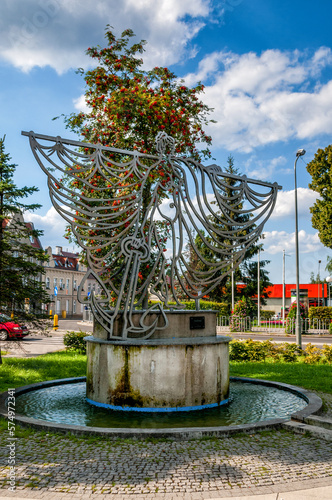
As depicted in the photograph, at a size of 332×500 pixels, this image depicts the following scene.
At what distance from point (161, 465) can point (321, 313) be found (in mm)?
30450

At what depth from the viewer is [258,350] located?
1611 centimetres

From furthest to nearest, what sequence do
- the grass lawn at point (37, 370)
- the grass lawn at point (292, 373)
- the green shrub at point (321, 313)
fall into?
the green shrub at point (321, 313), the grass lawn at point (37, 370), the grass lawn at point (292, 373)

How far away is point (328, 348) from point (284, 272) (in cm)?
2430

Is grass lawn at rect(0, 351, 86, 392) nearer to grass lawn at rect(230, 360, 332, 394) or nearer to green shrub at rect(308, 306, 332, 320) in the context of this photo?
grass lawn at rect(230, 360, 332, 394)

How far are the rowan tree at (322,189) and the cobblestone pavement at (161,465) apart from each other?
102ft

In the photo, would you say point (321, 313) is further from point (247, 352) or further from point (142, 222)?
point (142, 222)

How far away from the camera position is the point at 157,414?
778 centimetres

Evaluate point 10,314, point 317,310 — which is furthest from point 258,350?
point 317,310

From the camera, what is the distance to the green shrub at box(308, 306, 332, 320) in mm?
33072

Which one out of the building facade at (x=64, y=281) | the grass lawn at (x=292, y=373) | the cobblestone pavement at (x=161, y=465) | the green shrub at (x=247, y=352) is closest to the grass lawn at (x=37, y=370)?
the grass lawn at (x=292, y=373)

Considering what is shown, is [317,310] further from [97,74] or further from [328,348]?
[97,74]

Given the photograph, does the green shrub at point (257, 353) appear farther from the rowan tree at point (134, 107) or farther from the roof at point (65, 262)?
the roof at point (65, 262)

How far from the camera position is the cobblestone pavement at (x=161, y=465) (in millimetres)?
4602

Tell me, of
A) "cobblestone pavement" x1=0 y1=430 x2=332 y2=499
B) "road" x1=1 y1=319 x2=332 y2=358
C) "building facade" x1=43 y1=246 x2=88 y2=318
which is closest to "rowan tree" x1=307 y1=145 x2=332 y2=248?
Answer: "road" x1=1 y1=319 x2=332 y2=358
